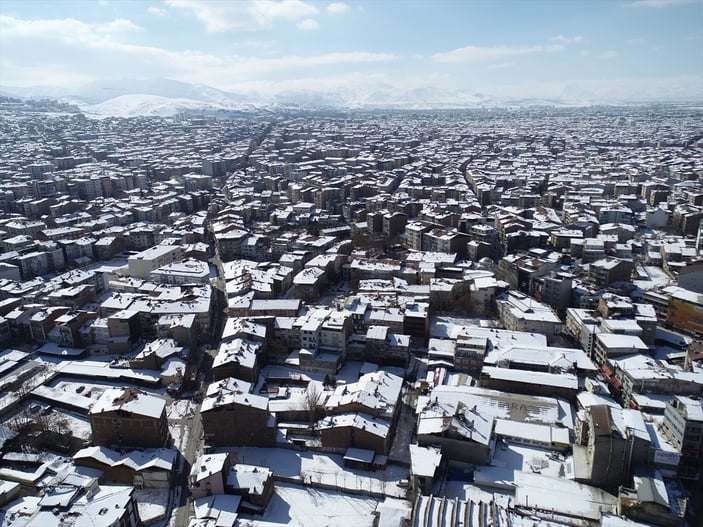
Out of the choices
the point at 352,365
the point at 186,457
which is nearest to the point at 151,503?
the point at 186,457

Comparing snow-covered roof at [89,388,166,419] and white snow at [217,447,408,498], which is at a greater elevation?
snow-covered roof at [89,388,166,419]

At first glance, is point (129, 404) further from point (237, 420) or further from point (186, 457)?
point (237, 420)

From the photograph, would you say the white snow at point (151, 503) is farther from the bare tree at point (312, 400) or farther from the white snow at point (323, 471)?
the bare tree at point (312, 400)

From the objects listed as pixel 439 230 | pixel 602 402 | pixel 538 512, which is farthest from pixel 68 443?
pixel 439 230

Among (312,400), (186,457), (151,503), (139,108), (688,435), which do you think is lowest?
(151,503)

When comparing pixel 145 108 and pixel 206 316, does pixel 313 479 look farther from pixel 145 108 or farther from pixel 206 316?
pixel 145 108

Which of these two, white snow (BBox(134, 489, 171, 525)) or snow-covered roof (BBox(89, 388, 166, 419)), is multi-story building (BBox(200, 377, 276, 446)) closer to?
snow-covered roof (BBox(89, 388, 166, 419))

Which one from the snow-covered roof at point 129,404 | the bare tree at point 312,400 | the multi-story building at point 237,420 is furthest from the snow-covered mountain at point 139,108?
the multi-story building at point 237,420

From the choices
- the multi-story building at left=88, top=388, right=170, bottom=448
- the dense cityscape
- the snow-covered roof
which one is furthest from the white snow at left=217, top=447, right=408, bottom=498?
the snow-covered roof
